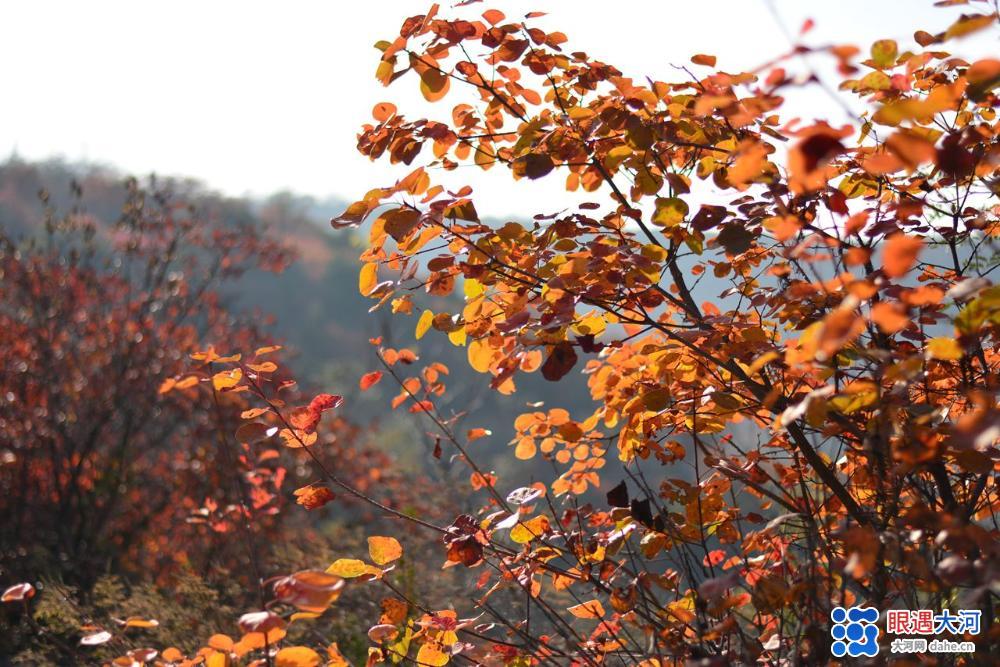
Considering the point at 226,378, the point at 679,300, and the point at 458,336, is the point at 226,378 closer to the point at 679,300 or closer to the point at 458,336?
the point at 458,336

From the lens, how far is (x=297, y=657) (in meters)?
1.41

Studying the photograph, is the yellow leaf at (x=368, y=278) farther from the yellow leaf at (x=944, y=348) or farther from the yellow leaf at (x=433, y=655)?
the yellow leaf at (x=944, y=348)

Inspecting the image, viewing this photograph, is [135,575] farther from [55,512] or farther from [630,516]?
[630,516]

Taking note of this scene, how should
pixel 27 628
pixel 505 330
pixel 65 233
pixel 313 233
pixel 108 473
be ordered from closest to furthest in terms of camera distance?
pixel 505 330, pixel 27 628, pixel 108 473, pixel 65 233, pixel 313 233

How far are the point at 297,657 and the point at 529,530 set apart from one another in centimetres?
58

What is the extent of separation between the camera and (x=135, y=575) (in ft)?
19.4

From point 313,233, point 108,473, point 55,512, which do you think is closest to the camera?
point 55,512

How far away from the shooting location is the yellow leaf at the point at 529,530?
1.87m

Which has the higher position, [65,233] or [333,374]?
[333,374]

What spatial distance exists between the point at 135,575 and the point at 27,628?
2.30 meters

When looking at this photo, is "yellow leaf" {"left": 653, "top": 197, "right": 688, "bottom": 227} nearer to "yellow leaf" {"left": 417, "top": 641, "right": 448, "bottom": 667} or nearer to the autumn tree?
the autumn tree

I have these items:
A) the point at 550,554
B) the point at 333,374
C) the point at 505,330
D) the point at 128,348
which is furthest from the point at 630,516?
the point at 333,374

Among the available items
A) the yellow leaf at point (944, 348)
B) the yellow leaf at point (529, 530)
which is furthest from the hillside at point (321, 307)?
the yellow leaf at point (944, 348)

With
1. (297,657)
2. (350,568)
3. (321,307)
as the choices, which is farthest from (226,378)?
(321,307)
